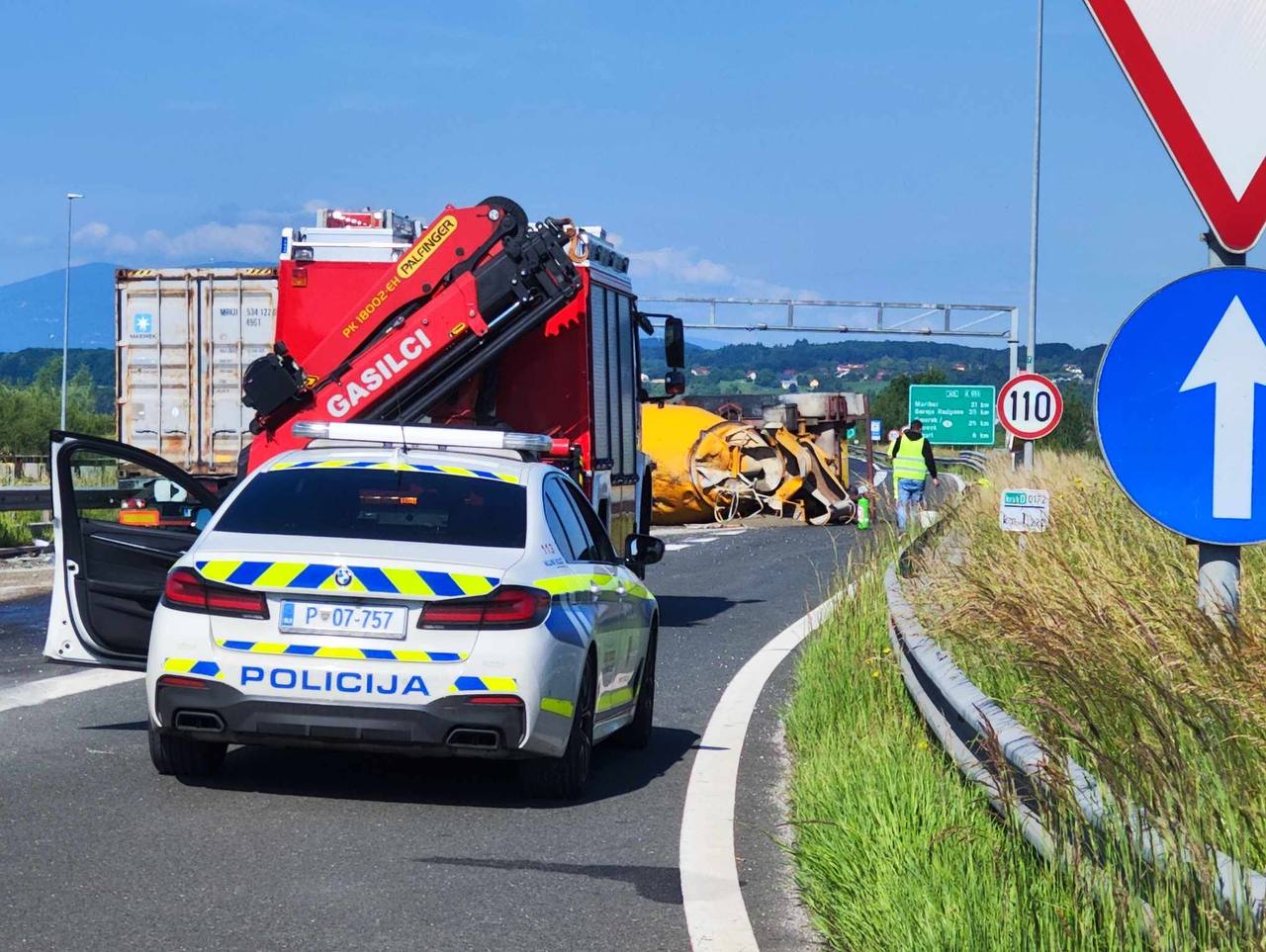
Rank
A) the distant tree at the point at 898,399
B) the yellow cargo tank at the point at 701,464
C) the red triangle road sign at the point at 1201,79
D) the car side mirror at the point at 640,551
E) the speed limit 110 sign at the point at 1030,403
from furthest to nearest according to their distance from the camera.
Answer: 1. the distant tree at the point at 898,399
2. the yellow cargo tank at the point at 701,464
3. the speed limit 110 sign at the point at 1030,403
4. the car side mirror at the point at 640,551
5. the red triangle road sign at the point at 1201,79

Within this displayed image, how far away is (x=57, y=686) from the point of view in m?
11.3

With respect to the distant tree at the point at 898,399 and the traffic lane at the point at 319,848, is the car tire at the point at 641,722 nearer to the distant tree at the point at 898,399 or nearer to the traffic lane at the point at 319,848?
the traffic lane at the point at 319,848

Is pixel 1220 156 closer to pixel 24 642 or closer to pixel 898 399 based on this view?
pixel 24 642

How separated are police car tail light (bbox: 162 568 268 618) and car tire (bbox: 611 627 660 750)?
2589 mm

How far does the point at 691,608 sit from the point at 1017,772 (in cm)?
1353

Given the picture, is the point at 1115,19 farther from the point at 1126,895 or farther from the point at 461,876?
the point at 461,876

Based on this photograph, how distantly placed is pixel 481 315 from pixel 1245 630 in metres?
9.18

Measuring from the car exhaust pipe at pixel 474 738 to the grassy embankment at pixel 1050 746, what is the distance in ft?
4.02

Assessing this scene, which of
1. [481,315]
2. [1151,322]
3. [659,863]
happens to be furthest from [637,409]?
[1151,322]

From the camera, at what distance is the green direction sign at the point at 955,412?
5581 centimetres

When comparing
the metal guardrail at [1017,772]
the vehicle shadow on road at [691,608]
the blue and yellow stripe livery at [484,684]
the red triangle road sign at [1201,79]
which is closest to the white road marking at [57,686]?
the blue and yellow stripe livery at [484,684]

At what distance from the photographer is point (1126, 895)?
4.27m

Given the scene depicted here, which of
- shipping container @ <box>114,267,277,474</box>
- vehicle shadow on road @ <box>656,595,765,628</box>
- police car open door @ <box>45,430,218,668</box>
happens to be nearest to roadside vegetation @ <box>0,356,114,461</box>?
shipping container @ <box>114,267,277,474</box>

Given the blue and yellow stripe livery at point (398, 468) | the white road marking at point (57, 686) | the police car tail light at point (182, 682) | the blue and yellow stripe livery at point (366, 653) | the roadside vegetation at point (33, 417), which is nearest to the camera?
the blue and yellow stripe livery at point (366, 653)
